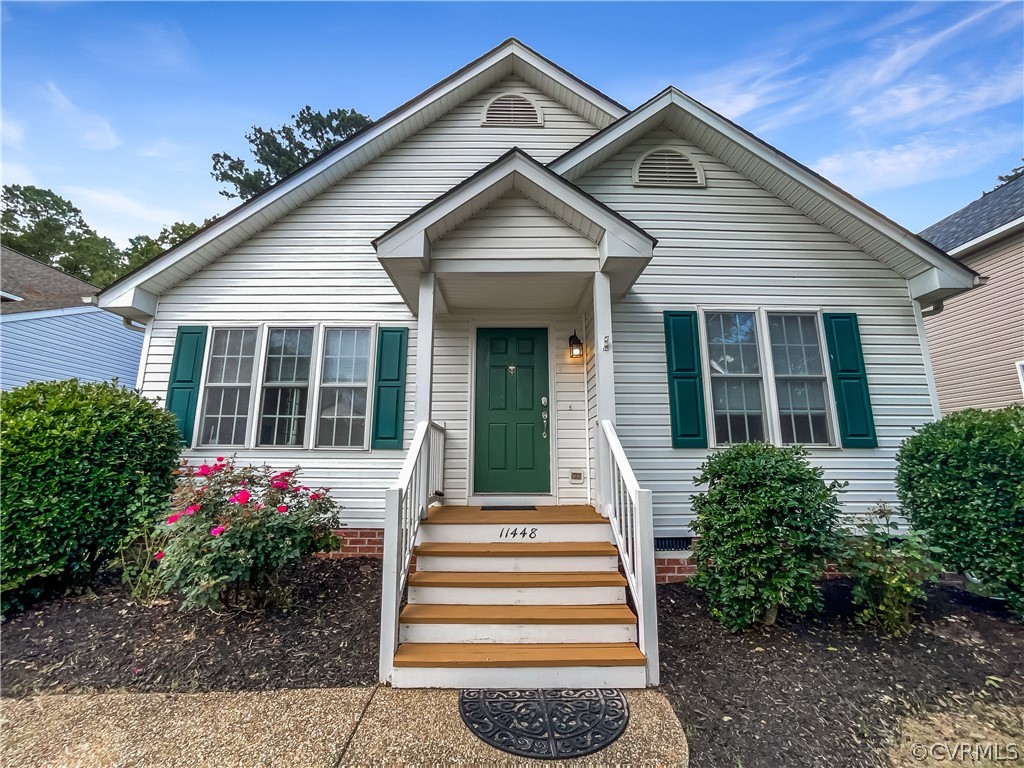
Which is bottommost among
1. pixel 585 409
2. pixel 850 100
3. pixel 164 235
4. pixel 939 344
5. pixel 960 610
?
pixel 960 610

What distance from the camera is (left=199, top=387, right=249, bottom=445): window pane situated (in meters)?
4.95

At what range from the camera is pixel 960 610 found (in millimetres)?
3461

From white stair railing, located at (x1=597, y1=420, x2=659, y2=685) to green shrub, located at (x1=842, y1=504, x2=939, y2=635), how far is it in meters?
1.71

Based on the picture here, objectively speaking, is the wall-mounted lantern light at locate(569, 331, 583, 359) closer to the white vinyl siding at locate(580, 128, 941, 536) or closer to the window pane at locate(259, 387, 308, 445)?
the white vinyl siding at locate(580, 128, 941, 536)

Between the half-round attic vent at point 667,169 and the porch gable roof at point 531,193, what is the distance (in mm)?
1924

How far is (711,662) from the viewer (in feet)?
9.37

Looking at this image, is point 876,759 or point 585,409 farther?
point 585,409

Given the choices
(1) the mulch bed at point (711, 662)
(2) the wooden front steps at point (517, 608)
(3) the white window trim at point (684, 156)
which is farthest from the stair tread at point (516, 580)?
(3) the white window trim at point (684, 156)

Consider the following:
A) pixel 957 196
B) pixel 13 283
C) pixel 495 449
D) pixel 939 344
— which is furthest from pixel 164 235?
pixel 957 196

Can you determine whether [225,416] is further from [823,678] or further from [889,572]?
[889,572]

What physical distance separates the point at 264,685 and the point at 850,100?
10734 millimetres

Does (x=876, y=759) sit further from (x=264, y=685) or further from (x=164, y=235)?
(x=164, y=235)

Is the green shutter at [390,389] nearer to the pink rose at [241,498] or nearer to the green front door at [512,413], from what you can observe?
the green front door at [512,413]

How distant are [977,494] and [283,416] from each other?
682 cm
